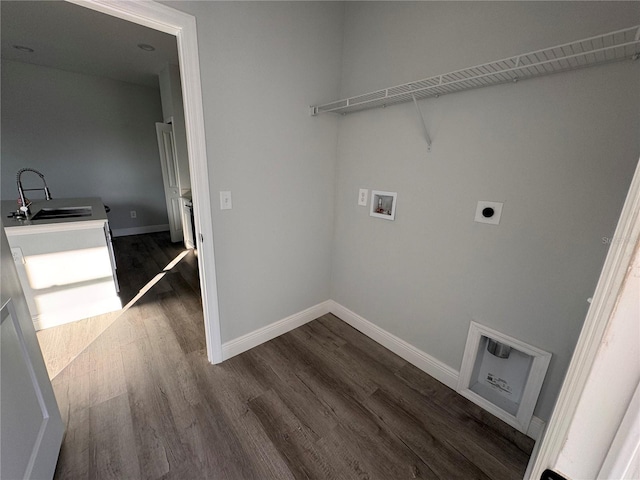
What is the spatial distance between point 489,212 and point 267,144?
56.4 inches

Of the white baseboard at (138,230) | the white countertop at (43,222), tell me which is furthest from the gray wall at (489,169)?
the white baseboard at (138,230)

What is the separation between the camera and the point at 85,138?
4.33 metres

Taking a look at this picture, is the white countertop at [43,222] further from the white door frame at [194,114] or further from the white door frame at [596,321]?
the white door frame at [596,321]

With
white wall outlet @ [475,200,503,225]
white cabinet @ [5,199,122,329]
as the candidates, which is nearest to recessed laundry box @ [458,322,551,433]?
white wall outlet @ [475,200,503,225]

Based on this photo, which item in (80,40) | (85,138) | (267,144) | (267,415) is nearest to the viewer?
(267,415)

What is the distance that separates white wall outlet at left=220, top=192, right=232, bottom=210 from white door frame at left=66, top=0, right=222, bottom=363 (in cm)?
8

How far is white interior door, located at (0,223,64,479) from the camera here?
0.91 metres

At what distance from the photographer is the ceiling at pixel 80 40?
7.64 feet

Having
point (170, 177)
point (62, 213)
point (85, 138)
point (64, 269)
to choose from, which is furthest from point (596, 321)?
point (85, 138)

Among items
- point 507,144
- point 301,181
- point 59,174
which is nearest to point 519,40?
point 507,144

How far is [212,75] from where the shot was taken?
1479 mm

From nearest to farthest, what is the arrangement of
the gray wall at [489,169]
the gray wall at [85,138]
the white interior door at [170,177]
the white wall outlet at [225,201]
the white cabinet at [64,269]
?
the gray wall at [489,169], the white wall outlet at [225,201], the white cabinet at [64,269], the gray wall at [85,138], the white interior door at [170,177]

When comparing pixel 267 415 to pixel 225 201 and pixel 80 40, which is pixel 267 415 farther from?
pixel 80 40

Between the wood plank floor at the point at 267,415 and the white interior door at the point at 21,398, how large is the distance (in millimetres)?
216
